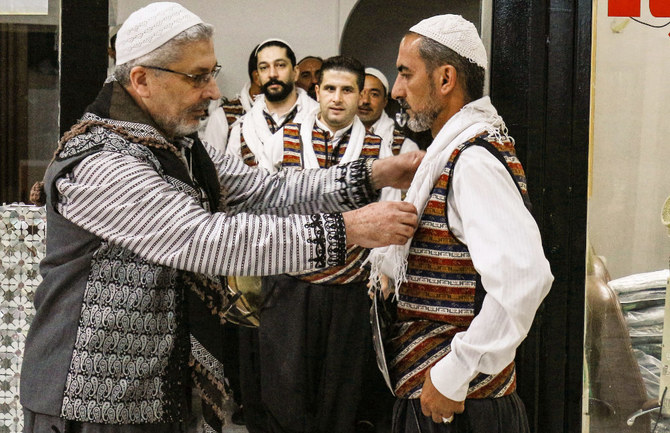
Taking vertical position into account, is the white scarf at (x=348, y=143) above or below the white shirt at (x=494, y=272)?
above

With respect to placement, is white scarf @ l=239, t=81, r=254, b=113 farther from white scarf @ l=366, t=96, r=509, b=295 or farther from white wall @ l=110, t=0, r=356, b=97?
white scarf @ l=366, t=96, r=509, b=295

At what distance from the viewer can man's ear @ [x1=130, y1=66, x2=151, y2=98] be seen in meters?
2.37

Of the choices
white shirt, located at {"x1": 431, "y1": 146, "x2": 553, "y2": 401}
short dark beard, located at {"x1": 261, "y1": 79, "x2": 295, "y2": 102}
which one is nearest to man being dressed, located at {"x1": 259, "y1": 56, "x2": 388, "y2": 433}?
short dark beard, located at {"x1": 261, "y1": 79, "x2": 295, "y2": 102}

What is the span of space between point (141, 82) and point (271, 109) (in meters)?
2.43

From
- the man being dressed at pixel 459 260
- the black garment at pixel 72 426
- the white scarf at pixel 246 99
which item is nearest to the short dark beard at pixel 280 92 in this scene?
the white scarf at pixel 246 99

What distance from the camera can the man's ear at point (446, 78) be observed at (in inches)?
98.6

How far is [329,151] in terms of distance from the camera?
4328 millimetres

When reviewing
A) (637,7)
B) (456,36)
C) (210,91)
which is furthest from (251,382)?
(637,7)

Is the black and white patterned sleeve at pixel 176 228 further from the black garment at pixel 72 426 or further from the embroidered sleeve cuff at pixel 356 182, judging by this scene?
the embroidered sleeve cuff at pixel 356 182

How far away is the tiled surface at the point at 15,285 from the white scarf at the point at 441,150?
1739 millimetres

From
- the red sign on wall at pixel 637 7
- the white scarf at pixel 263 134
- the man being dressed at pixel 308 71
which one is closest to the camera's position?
the red sign on wall at pixel 637 7

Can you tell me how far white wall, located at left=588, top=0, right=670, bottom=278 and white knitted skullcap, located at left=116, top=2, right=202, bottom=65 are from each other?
191cm

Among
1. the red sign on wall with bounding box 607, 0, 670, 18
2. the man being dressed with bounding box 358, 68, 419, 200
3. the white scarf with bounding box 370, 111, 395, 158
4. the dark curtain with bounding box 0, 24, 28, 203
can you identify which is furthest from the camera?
the man being dressed with bounding box 358, 68, 419, 200

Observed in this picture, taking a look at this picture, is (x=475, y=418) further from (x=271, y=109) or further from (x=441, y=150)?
(x=271, y=109)
